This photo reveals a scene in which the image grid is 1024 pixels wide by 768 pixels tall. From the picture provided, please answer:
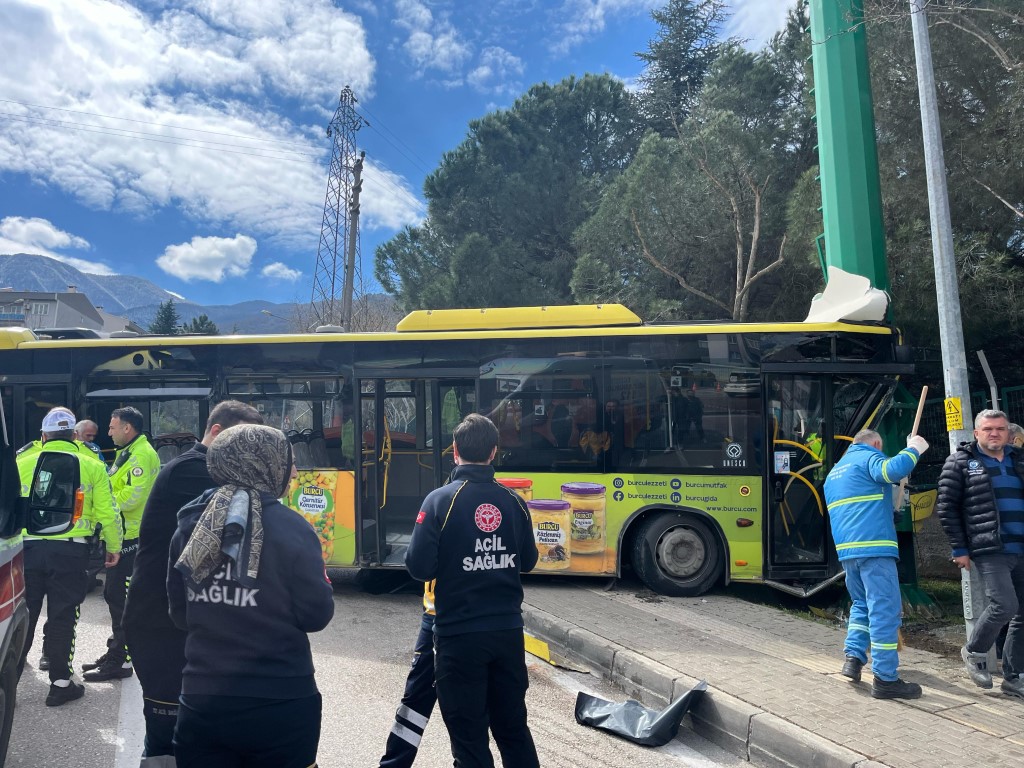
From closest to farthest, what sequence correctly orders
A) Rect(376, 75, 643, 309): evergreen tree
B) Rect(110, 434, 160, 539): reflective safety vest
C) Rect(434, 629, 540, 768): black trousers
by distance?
Rect(434, 629, 540, 768): black trousers
Rect(110, 434, 160, 539): reflective safety vest
Rect(376, 75, 643, 309): evergreen tree

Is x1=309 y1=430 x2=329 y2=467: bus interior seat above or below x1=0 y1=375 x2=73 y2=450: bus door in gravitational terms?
below

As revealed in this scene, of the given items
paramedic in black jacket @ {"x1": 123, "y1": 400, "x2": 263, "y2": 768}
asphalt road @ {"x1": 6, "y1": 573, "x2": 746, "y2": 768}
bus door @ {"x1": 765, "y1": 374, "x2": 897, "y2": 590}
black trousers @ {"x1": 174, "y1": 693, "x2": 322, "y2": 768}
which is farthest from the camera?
bus door @ {"x1": 765, "y1": 374, "x2": 897, "y2": 590}

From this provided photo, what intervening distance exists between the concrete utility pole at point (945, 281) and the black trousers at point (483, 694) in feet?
13.3

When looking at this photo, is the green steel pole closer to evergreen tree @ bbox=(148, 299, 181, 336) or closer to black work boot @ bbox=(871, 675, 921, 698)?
black work boot @ bbox=(871, 675, 921, 698)

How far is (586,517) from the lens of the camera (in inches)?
320

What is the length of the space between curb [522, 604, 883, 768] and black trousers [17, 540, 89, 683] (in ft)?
11.9

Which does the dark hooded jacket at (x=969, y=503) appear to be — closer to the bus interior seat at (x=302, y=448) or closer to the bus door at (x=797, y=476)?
the bus door at (x=797, y=476)

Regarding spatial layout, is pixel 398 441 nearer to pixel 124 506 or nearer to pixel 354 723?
pixel 124 506

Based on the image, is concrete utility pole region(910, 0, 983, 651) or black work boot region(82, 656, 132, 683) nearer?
black work boot region(82, 656, 132, 683)

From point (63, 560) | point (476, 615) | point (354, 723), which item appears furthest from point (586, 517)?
point (476, 615)

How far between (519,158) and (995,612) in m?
19.2

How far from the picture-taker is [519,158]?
73.8ft

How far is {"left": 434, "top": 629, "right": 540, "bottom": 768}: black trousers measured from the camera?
3369 mm

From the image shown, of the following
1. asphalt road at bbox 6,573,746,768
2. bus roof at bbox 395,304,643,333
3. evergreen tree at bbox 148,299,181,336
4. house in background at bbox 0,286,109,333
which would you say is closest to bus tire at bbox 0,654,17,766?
asphalt road at bbox 6,573,746,768
